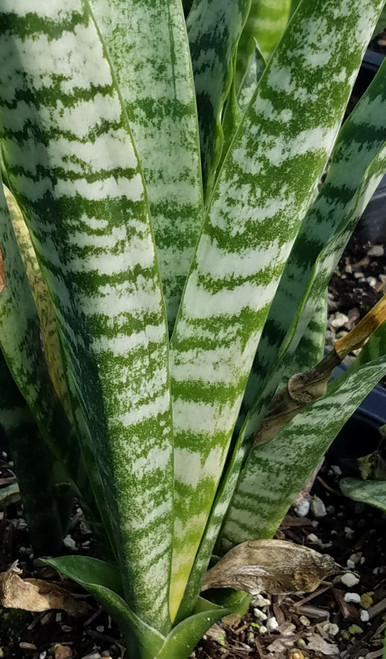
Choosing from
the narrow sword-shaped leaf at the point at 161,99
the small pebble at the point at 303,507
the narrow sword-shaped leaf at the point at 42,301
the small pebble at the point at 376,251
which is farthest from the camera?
the small pebble at the point at 376,251

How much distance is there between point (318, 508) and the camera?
0.92 m

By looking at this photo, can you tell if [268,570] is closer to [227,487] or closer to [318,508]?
[227,487]

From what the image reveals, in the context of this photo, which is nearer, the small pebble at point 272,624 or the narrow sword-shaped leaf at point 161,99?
the narrow sword-shaped leaf at point 161,99

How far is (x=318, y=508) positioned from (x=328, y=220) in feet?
1.46

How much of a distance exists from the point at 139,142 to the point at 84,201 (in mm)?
194

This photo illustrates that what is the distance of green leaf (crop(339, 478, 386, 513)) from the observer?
81 cm

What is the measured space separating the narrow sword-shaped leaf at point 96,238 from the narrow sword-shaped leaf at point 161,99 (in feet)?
0.50

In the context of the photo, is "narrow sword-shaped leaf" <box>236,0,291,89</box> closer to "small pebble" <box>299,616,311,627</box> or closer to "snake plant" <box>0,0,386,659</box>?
"snake plant" <box>0,0,386,659</box>

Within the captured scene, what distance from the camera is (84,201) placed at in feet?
Result: 1.23

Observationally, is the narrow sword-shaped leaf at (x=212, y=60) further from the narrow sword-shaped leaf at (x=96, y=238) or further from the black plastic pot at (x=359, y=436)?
the black plastic pot at (x=359, y=436)

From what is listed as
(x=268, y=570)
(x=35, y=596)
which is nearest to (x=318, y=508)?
(x=268, y=570)

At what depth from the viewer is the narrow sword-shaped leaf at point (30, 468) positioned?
660mm

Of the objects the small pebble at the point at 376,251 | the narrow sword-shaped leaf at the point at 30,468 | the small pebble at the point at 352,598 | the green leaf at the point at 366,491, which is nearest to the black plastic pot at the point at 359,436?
the green leaf at the point at 366,491

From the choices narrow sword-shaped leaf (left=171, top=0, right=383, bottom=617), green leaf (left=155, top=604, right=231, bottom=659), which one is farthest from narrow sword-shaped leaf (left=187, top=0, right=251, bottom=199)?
green leaf (left=155, top=604, right=231, bottom=659)
